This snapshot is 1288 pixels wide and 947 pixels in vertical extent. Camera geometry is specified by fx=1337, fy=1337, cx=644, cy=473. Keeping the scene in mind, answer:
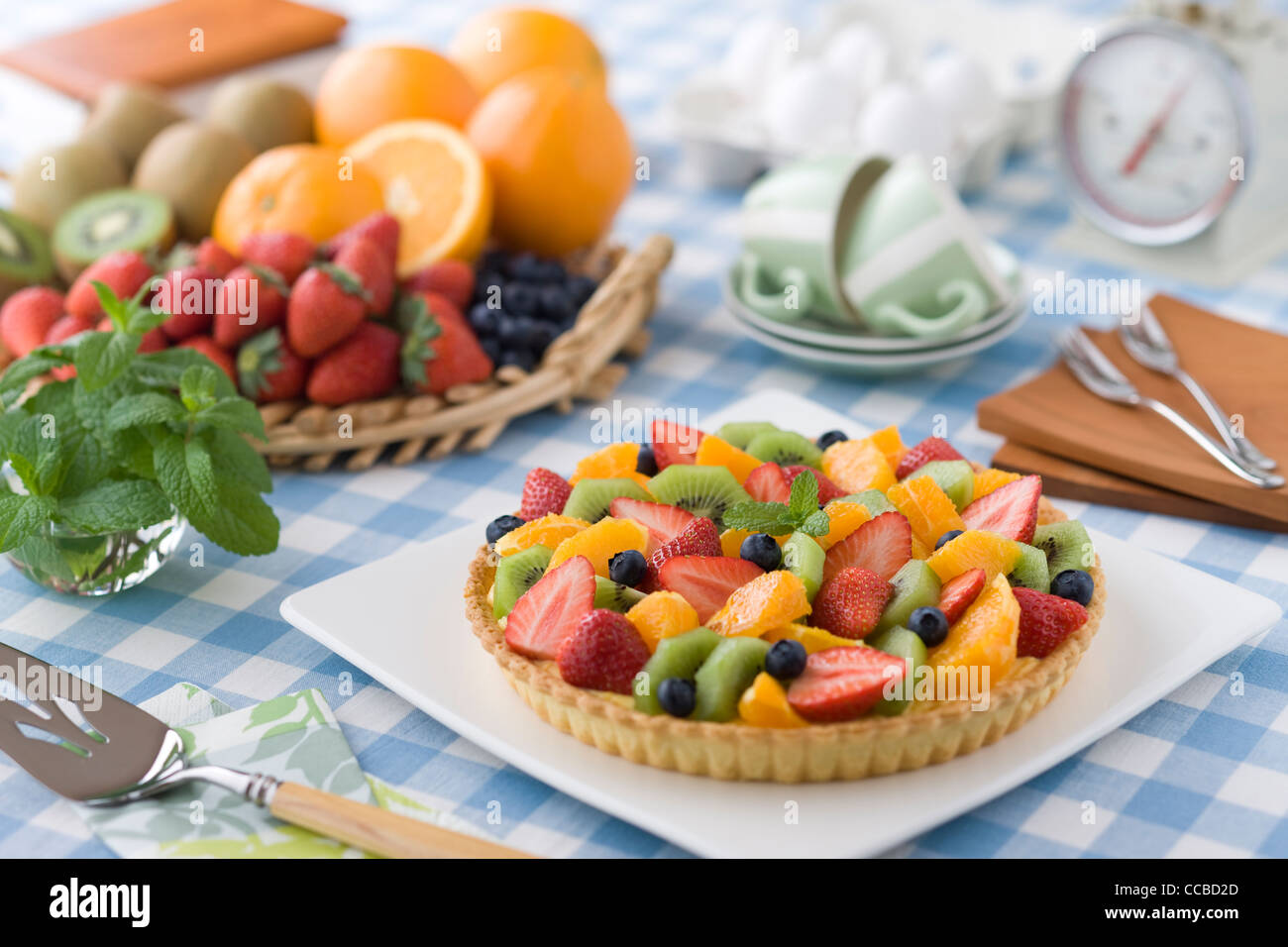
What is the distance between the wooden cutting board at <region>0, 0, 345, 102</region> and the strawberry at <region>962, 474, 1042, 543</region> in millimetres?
2158

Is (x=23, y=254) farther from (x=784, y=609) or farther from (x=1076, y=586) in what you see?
(x=1076, y=586)

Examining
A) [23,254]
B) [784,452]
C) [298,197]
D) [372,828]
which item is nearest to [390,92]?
[298,197]


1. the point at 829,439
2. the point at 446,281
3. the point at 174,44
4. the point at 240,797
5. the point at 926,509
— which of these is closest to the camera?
the point at 240,797

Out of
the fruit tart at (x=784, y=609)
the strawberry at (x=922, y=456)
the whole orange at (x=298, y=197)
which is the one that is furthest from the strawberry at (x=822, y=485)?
the whole orange at (x=298, y=197)

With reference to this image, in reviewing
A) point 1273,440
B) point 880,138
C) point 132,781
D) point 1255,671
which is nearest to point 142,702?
point 132,781

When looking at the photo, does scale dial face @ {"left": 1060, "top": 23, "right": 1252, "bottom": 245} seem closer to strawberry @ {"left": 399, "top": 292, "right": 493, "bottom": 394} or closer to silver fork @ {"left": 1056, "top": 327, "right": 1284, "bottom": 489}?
silver fork @ {"left": 1056, "top": 327, "right": 1284, "bottom": 489}

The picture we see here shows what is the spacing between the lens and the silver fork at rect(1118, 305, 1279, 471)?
75.9 inches

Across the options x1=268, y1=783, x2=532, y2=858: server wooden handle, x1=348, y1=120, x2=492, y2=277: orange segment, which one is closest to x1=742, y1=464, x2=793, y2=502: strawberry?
x1=268, y1=783, x2=532, y2=858: server wooden handle

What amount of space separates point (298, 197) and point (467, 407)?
490 millimetres

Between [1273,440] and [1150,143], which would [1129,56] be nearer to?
[1150,143]

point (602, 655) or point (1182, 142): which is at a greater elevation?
point (1182, 142)

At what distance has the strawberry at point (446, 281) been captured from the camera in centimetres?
→ 225

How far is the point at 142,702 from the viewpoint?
153cm

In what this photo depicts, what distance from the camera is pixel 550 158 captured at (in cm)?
249
